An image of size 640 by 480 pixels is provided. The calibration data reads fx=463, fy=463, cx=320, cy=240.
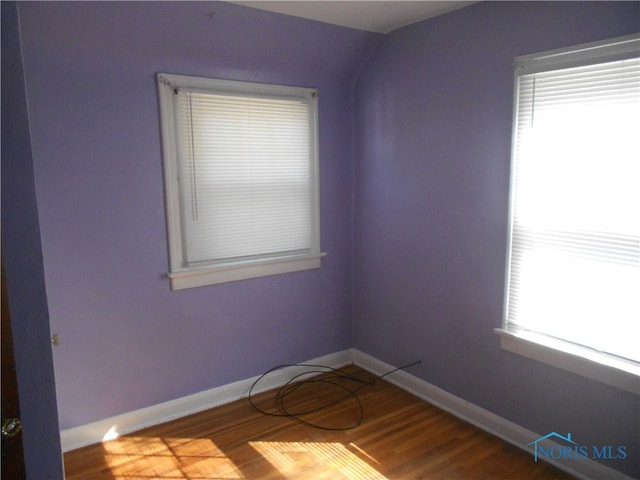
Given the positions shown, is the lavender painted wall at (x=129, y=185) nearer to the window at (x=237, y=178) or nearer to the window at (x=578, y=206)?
the window at (x=237, y=178)

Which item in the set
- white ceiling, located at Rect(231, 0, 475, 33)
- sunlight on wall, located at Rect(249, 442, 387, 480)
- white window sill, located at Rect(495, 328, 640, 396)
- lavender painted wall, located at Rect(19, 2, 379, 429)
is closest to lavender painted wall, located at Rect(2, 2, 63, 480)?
lavender painted wall, located at Rect(19, 2, 379, 429)

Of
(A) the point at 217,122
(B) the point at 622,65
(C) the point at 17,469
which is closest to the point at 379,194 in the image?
(A) the point at 217,122

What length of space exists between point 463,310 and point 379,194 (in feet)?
3.03

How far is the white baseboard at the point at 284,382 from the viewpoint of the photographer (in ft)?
7.03

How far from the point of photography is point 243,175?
107 inches

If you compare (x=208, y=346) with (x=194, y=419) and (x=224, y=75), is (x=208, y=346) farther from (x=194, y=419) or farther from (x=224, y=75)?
(x=224, y=75)

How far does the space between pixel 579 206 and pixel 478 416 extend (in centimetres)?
126

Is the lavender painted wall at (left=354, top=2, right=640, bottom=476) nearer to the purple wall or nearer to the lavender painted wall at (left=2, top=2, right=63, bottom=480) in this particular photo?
the purple wall

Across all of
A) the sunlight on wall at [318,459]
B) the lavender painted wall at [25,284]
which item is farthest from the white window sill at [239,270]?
the lavender painted wall at [25,284]

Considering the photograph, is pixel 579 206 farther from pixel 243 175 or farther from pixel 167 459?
pixel 167 459

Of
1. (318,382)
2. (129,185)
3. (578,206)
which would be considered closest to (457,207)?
(578,206)

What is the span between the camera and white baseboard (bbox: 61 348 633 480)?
2143mm

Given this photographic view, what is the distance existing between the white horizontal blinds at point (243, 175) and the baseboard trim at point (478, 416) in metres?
0.97

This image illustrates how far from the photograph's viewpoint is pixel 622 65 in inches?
71.8
